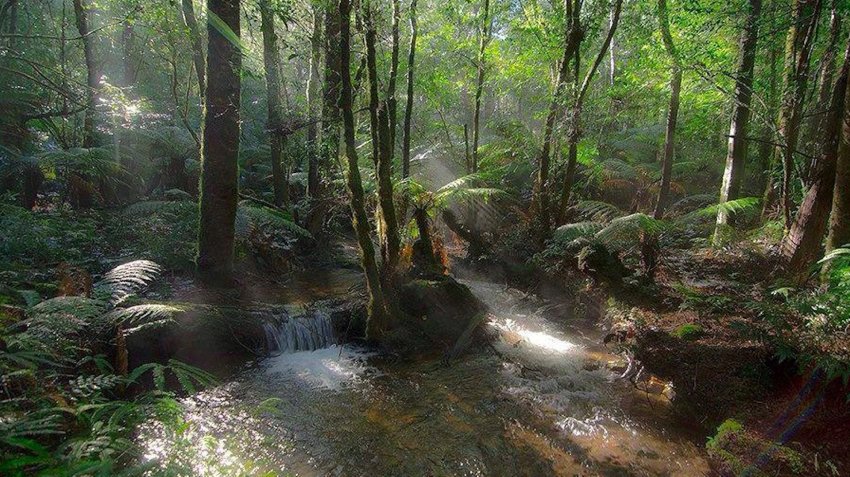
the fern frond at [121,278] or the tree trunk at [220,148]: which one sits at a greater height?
the tree trunk at [220,148]

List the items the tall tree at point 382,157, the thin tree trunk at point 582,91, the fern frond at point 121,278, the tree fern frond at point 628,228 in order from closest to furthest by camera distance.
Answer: the fern frond at point 121,278, the tall tree at point 382,157, the tree fern frond at point 628,228, the thin tree trunk at point 582,91

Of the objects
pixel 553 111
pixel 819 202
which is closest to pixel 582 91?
pixel 553 111

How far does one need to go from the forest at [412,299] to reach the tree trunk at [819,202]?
0.06 ft

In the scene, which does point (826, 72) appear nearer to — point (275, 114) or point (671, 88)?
point (671, 88)

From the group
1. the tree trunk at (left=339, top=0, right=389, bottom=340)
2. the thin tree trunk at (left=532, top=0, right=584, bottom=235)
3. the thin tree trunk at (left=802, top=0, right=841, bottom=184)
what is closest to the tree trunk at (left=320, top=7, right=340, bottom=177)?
the tree trunk at (left=339, top=0, right=389, bottom=340)

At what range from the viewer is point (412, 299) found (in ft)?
20.2

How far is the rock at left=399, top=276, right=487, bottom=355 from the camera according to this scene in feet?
19.0

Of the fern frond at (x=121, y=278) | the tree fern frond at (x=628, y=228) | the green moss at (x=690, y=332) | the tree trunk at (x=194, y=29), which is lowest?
the green moss at (x=690, y=332)

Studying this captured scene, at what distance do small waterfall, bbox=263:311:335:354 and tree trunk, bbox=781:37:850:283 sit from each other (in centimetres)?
629

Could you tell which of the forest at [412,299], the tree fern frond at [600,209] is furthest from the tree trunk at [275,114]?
the tree fern frond at [600,209]

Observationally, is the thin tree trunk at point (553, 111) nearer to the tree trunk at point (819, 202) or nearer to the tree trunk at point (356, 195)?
the tree trunk at point (819, 202)

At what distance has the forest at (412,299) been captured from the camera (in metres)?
3.24

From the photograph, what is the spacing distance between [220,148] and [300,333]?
2801 millimetres

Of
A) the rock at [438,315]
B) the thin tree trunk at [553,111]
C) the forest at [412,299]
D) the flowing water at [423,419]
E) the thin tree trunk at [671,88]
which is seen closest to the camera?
the forest at [412,299]
